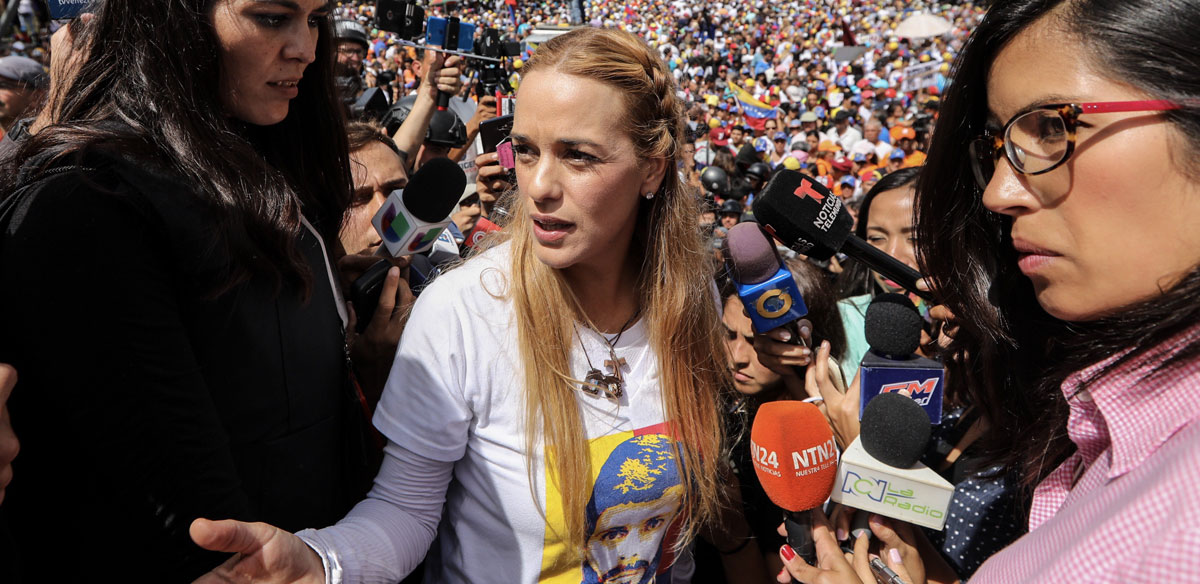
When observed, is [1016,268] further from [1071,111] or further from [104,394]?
[104,394]

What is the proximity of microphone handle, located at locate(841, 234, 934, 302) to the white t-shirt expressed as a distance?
2.26 feet

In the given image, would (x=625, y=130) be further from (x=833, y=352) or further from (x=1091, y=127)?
(x=833, y=352)

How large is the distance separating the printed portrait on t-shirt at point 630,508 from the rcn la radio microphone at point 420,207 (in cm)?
91

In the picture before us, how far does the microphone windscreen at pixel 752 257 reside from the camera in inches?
83.7

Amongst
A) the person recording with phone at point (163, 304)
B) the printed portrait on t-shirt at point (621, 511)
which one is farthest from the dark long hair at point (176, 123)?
the printed portrait on t-shirt at point (621, 511)

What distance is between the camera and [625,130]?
1798mm

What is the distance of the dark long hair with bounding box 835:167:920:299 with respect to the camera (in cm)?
329

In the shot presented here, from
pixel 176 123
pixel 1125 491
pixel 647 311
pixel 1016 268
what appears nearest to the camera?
pixel 1125 491

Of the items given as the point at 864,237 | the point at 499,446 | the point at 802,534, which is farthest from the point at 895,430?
the point at 864,237

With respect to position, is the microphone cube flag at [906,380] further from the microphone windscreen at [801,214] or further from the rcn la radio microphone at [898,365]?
the microphone windscreen at [801,214]

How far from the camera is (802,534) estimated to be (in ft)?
6.03

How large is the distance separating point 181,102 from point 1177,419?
64.5 inches

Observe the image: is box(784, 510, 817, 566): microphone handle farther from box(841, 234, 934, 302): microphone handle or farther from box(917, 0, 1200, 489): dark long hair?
box(841, 234, 934, 302): microphone handle

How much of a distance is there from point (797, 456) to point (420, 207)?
4.13 feet
